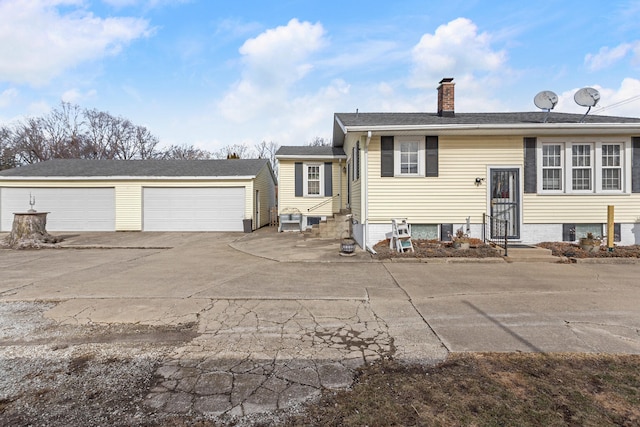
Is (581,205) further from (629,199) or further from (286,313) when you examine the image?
(286,313)

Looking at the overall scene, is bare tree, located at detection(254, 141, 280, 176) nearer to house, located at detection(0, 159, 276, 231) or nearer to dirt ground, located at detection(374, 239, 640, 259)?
house, located at detection(0, 159, 276, 231)

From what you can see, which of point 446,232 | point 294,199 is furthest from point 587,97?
point 294,199

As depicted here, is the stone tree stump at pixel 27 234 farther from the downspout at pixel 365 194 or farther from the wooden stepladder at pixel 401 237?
the wooden stepladder at pixel 401 237

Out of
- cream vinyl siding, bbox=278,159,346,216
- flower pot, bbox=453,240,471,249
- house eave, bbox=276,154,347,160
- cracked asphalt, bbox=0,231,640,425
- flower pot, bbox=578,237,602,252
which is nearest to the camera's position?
cracked asphalt, bbox=0,231,640,425

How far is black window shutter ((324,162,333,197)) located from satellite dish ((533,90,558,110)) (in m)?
8.22

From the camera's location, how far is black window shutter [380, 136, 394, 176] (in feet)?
32.0

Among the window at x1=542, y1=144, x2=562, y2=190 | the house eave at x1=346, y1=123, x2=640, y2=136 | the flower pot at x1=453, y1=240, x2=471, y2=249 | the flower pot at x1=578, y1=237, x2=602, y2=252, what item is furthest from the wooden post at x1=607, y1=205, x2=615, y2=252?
the flower pot at x1=453, y1=240, x2=471, y2=249

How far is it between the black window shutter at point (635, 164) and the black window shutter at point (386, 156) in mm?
7195

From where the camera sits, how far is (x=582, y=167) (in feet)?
31.8

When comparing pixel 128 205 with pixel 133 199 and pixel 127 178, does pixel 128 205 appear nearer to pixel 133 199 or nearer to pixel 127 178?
pixel 133 199

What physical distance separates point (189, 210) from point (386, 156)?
1055 centimetres

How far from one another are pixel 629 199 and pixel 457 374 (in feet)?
35.1

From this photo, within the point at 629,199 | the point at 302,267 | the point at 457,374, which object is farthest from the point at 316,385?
the point at 629,199

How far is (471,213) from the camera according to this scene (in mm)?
9844
